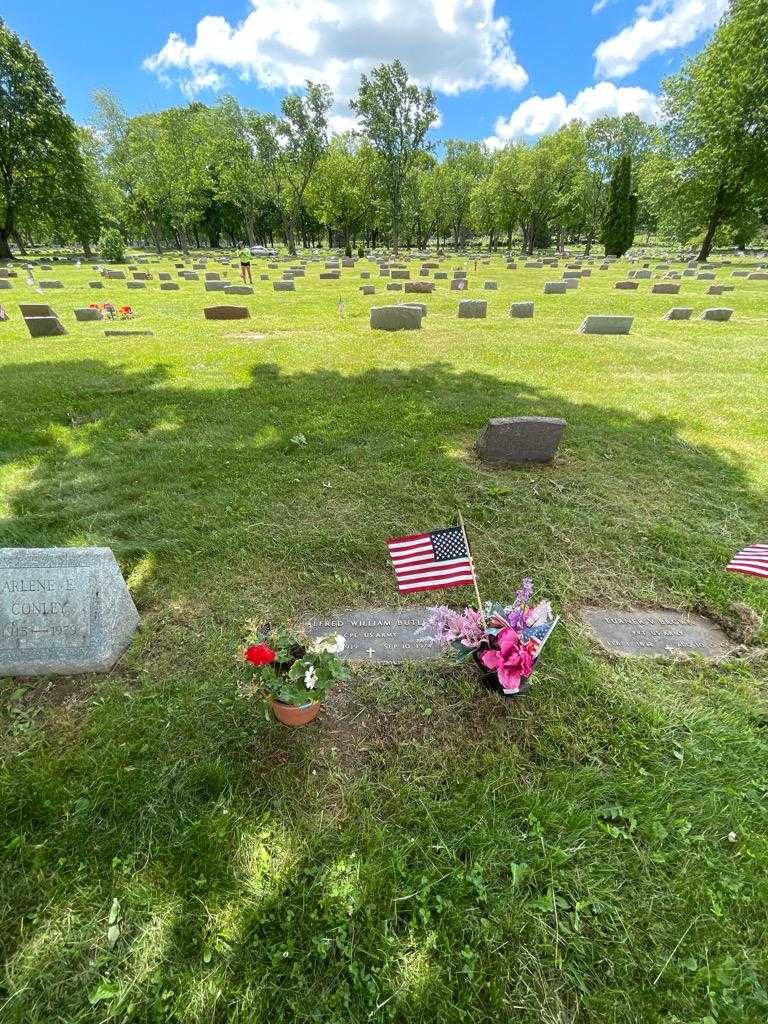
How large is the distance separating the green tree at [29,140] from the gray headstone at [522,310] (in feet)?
130

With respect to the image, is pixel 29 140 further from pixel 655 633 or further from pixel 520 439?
pixel 655 633

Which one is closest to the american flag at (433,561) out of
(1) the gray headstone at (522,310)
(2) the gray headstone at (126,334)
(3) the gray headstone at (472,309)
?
(2) the gray headstone at (126,334)

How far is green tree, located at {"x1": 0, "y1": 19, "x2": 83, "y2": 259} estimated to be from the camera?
3206 cm

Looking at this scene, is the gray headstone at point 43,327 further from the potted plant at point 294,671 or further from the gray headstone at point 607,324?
the gray headstone at point 607,324

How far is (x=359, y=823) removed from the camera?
7.02 ft

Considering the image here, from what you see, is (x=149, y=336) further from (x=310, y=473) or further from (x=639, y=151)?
(x=639, y=151)

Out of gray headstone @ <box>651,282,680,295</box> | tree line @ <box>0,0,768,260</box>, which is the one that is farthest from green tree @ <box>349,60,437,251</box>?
gray headstone @ <box>651,282,680,295</box>

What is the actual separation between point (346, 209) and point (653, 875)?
65111mm

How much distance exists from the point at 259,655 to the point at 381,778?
2.99 feet

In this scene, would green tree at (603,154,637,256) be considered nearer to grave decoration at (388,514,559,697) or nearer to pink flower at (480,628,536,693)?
grave decoration at (388,514,559,697)

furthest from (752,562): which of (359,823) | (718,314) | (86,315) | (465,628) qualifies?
(86,315)

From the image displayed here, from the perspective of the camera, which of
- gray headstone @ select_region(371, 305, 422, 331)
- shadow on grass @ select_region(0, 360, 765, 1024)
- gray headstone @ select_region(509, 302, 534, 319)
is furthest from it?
gray headstone @ select_region(509, 302, 534, 319)

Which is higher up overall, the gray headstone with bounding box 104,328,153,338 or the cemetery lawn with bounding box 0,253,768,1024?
the gray headstone with bounding box 104,328,153,338

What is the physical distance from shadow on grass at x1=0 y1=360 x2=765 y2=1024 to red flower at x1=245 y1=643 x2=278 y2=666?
0.56 meters
